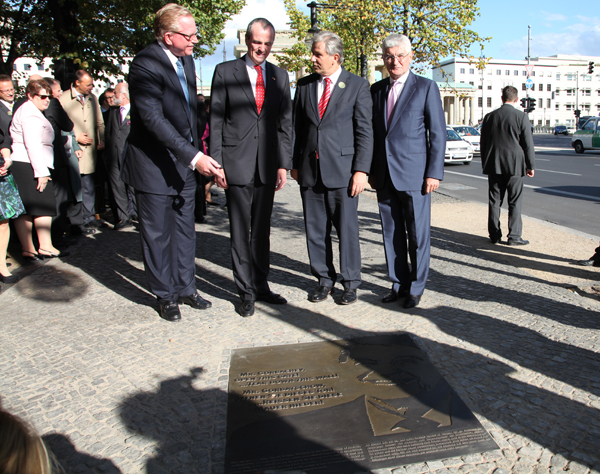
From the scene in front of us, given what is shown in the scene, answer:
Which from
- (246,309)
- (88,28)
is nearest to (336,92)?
(246,309)

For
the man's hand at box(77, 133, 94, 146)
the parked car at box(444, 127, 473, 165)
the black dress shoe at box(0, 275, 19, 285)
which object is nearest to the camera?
the black dress shoe at box(0, 275, 19, 285)

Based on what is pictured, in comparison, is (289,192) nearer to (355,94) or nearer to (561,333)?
(355,94)

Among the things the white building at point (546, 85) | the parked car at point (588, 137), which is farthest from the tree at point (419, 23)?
the white building at point (546, 85)

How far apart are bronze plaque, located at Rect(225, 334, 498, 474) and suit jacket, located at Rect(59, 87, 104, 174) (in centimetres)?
568

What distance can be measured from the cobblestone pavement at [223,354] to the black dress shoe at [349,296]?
0.07 m

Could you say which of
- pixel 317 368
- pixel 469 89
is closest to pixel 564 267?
pixel 317 368

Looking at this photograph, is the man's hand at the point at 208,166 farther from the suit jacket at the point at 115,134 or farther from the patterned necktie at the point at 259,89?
the suit jacket at the point at 115,134

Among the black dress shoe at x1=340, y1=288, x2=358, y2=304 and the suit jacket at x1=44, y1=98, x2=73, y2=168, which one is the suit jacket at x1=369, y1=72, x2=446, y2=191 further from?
the suit jacket at x1=44, y1=98, x2=73, y2=168

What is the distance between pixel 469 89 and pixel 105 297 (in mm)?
101139

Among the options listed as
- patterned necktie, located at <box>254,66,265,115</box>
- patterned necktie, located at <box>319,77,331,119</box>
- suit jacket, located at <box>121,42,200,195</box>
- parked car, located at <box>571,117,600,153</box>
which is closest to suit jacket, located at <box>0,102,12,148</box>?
suit jacket, located at <box>121,42,200,195</box>

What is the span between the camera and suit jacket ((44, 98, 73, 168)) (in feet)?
21.5

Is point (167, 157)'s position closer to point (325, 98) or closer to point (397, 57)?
point (325, 98)

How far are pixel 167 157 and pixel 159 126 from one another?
352 millimetres

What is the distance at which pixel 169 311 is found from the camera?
4184 millimetres
